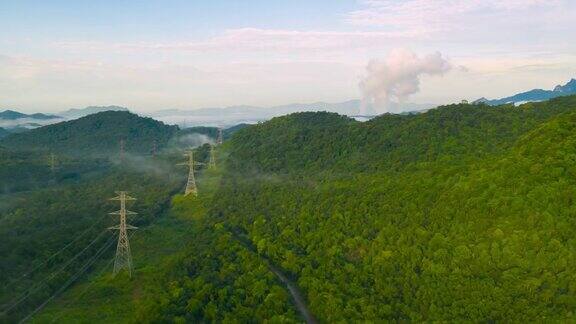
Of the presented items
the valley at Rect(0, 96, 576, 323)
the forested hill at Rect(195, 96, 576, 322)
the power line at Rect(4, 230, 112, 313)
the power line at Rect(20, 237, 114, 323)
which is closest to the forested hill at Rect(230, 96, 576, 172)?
the forested hill at Rect(195, 96, 576, 322)

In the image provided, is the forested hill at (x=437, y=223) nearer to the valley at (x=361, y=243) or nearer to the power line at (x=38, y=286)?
the valley at (x=361, y=243)

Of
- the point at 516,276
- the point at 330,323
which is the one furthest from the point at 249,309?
the point at 516,276

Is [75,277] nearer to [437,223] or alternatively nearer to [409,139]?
[437,223]

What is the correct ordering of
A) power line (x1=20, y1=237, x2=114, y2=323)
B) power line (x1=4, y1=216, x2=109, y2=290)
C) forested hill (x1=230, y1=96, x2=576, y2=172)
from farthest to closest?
forested hill (x1=230, y1=96, x2=576, y2=172)
power line (x1=4, y1=216, x2=109, y2=290)
power line (x1=20, y1=237, x2=114, y2=323)

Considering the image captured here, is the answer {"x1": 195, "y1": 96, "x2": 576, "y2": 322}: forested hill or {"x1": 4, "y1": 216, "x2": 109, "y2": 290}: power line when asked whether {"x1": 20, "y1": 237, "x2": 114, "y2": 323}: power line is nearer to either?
{"x1": 4, "y1": 216, "x2": 109, "y2": 290}: power line

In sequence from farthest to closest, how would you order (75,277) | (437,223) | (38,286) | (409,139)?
(409,139) < (75,277) < (437,223) < (38,286)

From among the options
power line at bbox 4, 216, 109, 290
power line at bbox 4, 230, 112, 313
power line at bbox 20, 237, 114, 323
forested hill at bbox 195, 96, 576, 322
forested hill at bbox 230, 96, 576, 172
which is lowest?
power line at bbox 20, 237, 114, 323

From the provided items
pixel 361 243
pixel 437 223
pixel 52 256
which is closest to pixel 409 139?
pixel 437 223

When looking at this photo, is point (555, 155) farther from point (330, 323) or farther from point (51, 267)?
point (51, 267)

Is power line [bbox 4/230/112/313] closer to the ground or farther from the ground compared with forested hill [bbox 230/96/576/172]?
closer to the ground
